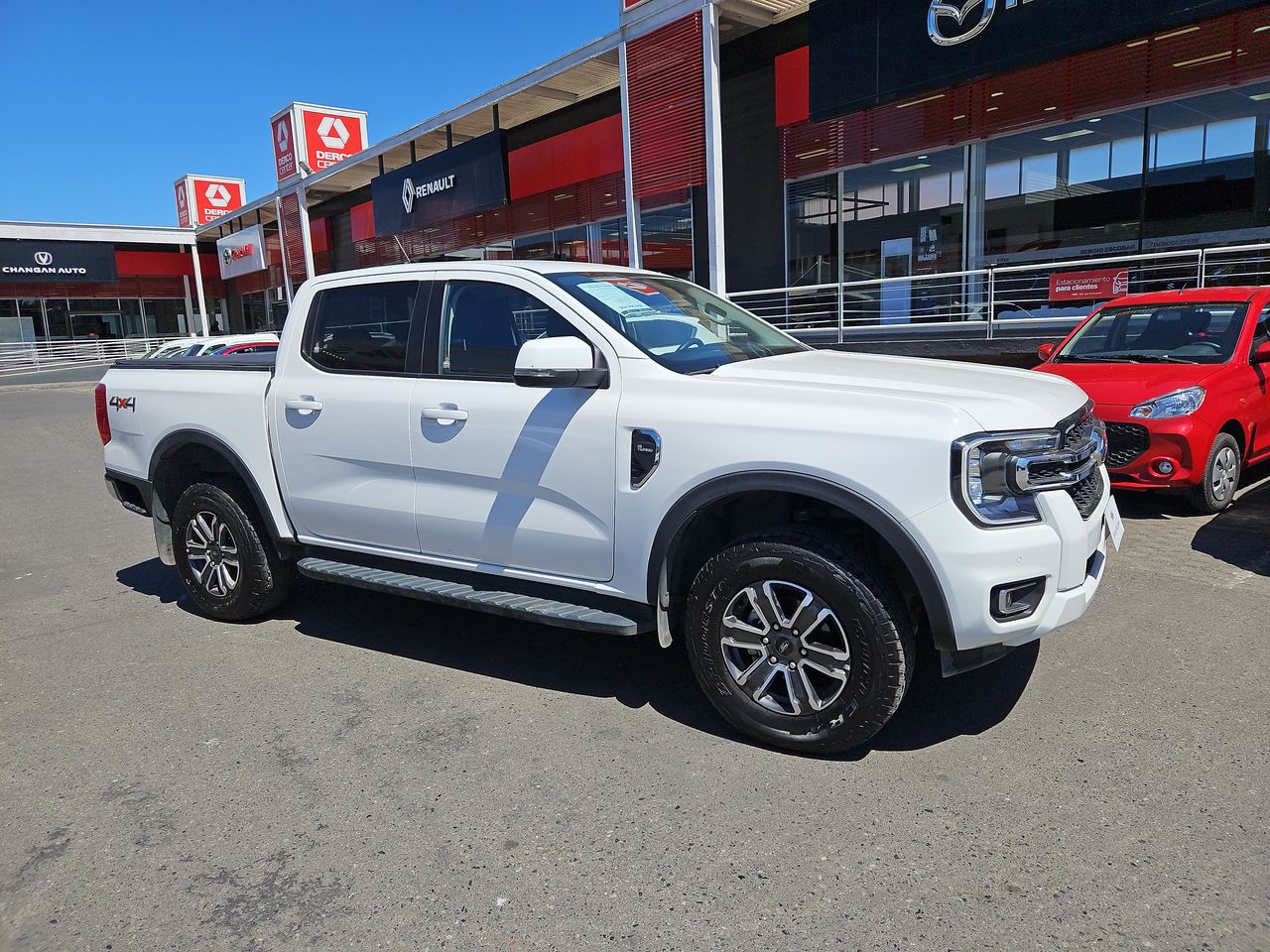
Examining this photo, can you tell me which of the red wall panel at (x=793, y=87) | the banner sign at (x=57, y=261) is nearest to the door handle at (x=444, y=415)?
the red wall panel at (x=793, y=87)

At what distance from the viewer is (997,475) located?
2.87 m

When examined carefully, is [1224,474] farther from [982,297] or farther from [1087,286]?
[982,297]

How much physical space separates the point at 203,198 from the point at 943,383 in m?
48.3

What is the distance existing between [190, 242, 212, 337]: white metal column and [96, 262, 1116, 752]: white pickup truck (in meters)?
39.9

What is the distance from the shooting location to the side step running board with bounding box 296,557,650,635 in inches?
137

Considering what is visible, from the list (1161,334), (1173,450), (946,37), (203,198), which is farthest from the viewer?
(203,198)

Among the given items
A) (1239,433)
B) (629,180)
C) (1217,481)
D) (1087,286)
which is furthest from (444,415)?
(629,180)

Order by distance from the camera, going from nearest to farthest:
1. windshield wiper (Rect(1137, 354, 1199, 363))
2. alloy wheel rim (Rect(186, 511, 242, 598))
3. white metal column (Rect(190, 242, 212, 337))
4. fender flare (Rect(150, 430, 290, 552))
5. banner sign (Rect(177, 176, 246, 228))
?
fender flare (Rect(150, 430, 290, 552)) < alloy wheel rim (Rect(186, 511, 242, 598)) < windshield wiper (Rect(1137, 354, 1199, 363)) < white metal column (Rect(190, 242, 212, 337)) < banner sign (Rect(177, 176, 246, 228))

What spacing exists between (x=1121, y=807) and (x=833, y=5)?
39.3 ft

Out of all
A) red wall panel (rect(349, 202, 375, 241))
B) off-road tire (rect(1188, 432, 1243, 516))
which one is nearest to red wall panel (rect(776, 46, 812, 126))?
off-road tire (rect(1188, 432, 1243, 516))

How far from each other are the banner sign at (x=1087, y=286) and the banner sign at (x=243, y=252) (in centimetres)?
2922

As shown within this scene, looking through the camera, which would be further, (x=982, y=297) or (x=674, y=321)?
(x=982, y=297)

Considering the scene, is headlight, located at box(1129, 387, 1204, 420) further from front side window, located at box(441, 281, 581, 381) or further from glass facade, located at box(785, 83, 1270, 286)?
glass facade, located at box(785, 83, 1270, 286)

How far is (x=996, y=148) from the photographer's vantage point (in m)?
12.1
